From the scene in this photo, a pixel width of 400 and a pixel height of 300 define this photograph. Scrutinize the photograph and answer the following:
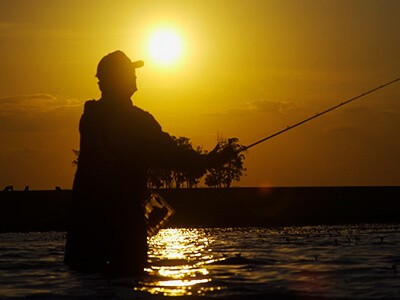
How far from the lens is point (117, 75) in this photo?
435 inches

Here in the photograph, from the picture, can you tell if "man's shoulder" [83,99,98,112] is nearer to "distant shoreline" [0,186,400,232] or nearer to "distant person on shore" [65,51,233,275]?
"distant person on shore" [65,51,233,275]

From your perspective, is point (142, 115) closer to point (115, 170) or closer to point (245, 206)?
point (115, 170)

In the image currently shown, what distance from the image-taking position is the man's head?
36.3 ft

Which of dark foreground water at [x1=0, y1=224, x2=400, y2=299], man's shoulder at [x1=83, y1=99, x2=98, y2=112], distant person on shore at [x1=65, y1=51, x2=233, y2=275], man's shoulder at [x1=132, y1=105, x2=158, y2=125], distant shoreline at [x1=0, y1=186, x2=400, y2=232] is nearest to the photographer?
dark foreground water at [x1=0, y1=224, x2=400, y2=299]

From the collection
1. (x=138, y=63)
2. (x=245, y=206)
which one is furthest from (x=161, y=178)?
(x=138, y=63)

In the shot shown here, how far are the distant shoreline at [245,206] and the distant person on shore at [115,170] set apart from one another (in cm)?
3357

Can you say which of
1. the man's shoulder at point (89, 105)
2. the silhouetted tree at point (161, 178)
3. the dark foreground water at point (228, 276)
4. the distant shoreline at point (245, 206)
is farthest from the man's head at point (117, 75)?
the silhouetted tree at point (161, 178)

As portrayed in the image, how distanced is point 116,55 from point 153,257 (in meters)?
3.46

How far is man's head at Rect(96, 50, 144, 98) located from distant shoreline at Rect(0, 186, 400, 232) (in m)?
33.7

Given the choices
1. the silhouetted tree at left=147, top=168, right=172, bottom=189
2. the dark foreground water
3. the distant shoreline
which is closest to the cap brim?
the dark foreground water

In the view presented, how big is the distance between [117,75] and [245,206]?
45587 millimetres

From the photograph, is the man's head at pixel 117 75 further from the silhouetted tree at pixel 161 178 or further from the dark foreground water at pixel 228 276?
the silhouetted tree at pixel 161 178

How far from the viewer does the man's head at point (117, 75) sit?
11062 millimetres

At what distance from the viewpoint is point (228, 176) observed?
9931cm
